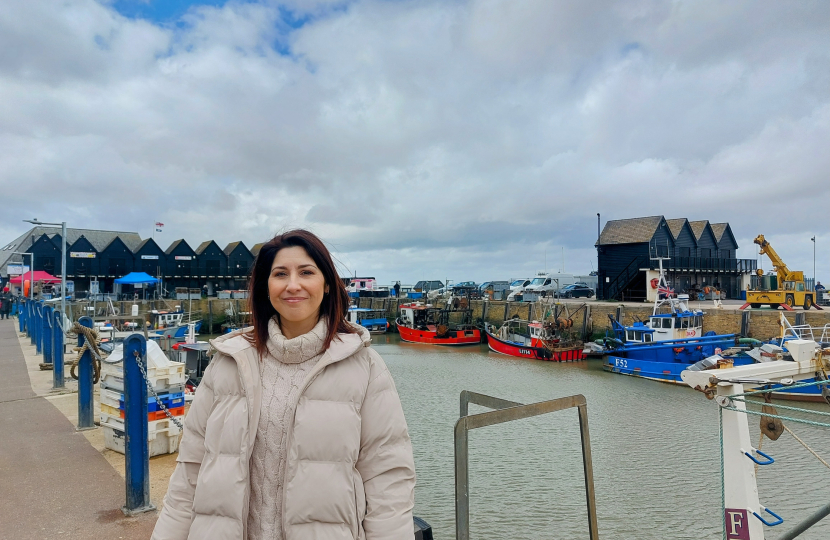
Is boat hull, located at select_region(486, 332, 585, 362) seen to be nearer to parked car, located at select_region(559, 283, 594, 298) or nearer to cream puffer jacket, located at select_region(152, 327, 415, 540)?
parked car, located at select_region(559, 283, 594, 298)

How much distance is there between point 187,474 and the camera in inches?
76.2

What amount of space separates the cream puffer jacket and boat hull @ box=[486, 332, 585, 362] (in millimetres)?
23707

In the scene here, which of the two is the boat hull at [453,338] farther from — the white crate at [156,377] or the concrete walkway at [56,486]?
the white crate at [156,377]

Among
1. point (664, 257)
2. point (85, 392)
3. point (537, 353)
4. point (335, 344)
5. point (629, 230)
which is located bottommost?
point (537, 353)

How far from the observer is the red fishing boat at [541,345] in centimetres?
2455

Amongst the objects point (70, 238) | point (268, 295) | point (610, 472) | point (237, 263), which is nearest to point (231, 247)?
point (237, 263)

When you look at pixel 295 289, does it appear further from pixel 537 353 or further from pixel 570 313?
pixel 570 313

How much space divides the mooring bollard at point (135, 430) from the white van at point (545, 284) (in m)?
34.7

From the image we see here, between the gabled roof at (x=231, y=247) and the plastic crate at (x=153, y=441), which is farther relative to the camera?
the gabled roof at (x=231, y=247)

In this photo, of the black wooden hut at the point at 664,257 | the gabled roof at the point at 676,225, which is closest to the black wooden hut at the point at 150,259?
the black wooden hut at the point at 664,257

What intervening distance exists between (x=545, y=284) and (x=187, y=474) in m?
42.0

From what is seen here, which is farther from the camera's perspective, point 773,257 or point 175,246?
point 175,246

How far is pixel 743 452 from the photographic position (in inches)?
119

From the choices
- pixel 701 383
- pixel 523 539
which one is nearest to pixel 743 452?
pixel 701 383
